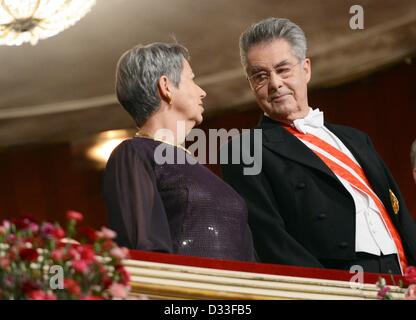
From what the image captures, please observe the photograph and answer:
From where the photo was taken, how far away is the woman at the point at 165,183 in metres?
3.76

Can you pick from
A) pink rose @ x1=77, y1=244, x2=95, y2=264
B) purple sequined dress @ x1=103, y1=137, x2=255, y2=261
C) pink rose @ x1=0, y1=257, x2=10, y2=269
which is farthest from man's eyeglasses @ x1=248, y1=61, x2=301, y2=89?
pink rose @ x1=0, y1=257, x2=10, y2=269

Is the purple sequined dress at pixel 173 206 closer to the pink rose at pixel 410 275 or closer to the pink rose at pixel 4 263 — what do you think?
the pink rose at pixel 410 275

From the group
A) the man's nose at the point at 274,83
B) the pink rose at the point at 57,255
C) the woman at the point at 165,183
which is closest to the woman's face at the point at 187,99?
the woman at the point at 165,183

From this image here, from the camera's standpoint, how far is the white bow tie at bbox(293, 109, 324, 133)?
169 inches

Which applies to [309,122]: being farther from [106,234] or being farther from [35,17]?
[35,17]

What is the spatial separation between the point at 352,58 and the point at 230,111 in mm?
676

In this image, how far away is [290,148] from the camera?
416 centimetres

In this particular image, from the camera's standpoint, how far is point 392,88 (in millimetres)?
6824

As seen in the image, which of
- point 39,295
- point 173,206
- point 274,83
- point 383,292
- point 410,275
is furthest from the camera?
point 274,83

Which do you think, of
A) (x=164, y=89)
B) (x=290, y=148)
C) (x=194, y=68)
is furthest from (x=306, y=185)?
(x=194, y=68)

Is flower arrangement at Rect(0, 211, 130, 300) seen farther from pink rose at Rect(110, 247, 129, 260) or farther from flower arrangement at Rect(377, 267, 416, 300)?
flower arrangement at Rect(377, 267, 416, 300)

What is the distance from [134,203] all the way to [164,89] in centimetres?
47

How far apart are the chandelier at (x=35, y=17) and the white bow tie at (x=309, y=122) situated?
2556mm
